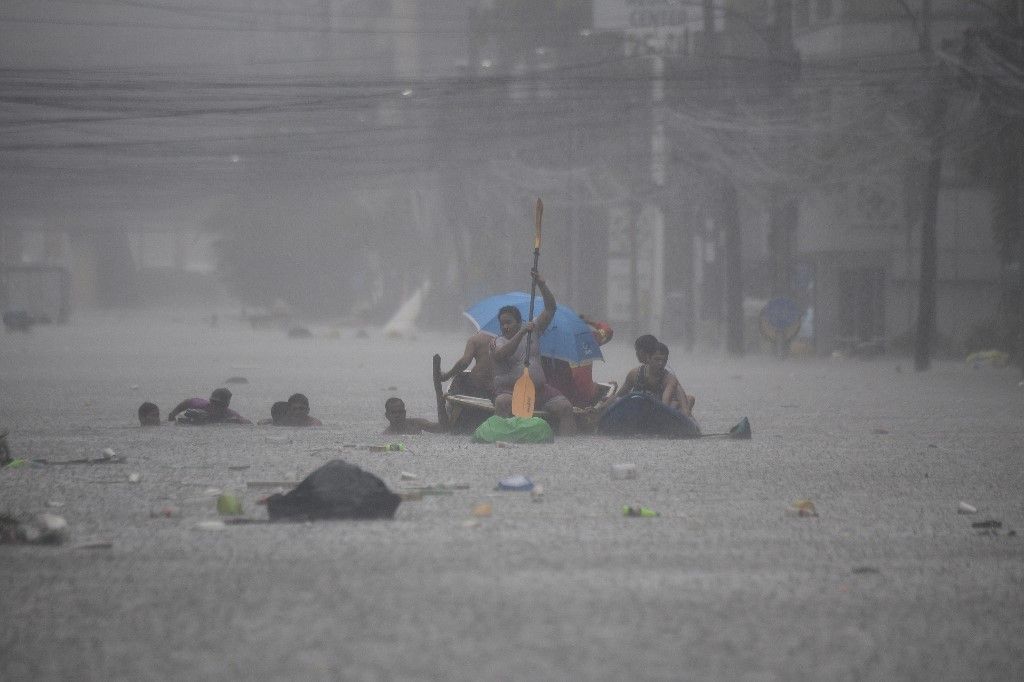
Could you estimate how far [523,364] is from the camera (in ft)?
52.7

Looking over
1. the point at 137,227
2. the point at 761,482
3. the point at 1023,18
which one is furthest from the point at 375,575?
the point at 137,227

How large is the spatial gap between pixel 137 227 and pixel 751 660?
166832mm

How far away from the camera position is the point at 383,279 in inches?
3720

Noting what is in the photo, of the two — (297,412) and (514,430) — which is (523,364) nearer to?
(514,430)

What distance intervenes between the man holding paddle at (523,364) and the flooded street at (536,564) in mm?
591

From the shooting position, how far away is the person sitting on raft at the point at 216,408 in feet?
56.6

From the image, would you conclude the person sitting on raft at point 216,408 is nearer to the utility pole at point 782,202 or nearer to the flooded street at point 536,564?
the flooded street at point 536,564

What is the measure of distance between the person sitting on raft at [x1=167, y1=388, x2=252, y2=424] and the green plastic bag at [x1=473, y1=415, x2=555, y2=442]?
10.1ft

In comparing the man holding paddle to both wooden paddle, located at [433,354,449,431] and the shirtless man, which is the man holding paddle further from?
wooden paddle, located at [433,354,449,431]

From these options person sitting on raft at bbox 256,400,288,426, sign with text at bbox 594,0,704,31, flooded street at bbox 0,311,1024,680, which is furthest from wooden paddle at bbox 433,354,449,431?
sign with text at bbox 594,0,704,31

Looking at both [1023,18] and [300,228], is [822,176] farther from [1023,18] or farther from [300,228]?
[300,228]

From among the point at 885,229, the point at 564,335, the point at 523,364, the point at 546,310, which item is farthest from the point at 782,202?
the point at 523,364

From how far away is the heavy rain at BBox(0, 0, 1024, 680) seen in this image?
263 inches

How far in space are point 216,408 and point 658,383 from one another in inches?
172
